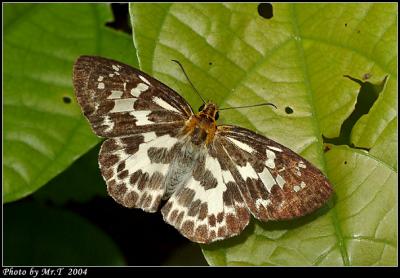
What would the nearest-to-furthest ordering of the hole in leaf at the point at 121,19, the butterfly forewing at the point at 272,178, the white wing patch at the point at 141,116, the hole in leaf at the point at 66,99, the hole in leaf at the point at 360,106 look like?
the butterfly forewing at the point at 272,178
the hole in leaf at the point at 360,106
the white wing patch at the point at 141,116
the hole in leaf at the point at 66,99
the hole in leaf at the point at 121,19

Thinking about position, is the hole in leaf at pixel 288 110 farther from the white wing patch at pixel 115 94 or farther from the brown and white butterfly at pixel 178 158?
the white wing patch at pixel 115 94

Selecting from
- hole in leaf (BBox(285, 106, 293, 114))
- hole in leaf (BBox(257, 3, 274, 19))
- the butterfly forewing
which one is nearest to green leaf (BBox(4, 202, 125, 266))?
the butterfly forewing

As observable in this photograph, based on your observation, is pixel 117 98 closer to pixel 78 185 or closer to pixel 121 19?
pixel 121 19

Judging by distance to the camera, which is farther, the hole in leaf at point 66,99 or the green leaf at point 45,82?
the hole in leaf at point 66,99

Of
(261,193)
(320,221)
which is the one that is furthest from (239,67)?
(320,221)

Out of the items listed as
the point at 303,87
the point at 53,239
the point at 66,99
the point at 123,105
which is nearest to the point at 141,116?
the point at 123,105

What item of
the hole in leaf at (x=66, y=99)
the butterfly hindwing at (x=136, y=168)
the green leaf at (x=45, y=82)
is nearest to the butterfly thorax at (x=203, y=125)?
the butterfly hindwing at (x=136, y=168)

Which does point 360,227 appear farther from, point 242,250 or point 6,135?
point 6,135
